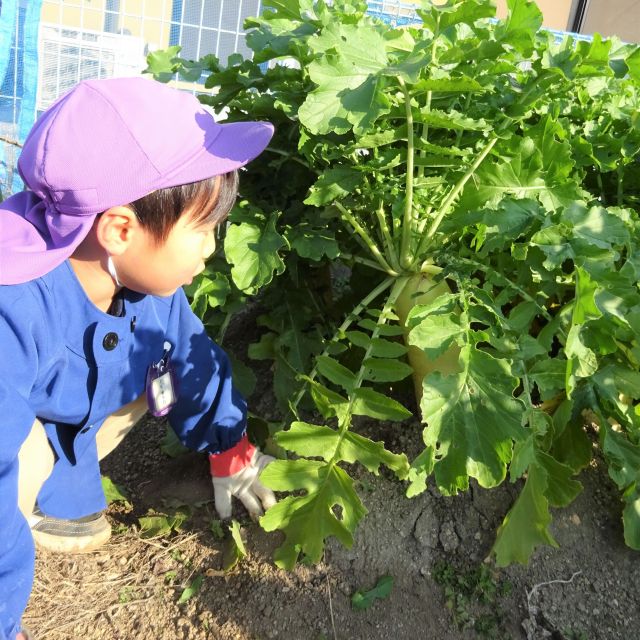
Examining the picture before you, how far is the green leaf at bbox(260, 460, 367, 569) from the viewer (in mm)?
1418

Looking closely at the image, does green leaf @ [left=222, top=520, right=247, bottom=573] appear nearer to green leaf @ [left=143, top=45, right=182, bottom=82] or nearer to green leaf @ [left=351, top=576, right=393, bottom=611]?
green leaf @ [left=351, top=576, right=393, bottom=611]

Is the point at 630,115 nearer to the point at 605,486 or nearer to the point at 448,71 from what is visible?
the point at 448,71

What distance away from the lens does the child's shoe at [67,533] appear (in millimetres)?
1673

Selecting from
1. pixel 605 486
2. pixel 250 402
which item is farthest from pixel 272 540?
pixel 605 486

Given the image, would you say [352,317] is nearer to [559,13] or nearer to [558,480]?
[558,480]

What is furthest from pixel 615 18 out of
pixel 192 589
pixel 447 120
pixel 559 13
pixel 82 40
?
pixel 192 589

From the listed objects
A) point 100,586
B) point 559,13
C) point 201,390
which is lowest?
point 100,586

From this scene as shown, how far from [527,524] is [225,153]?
3.22 feet

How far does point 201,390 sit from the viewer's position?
1.68m

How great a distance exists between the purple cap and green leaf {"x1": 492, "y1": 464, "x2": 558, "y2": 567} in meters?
0.91

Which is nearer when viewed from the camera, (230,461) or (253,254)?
(253,254)

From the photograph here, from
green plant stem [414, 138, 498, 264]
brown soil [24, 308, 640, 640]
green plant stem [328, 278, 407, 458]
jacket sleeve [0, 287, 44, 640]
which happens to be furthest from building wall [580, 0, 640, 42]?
jacket sleeve [0, 287, 44, 640]

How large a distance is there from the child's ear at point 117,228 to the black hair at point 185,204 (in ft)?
0.06

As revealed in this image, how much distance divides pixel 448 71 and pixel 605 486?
1164 millimetres
